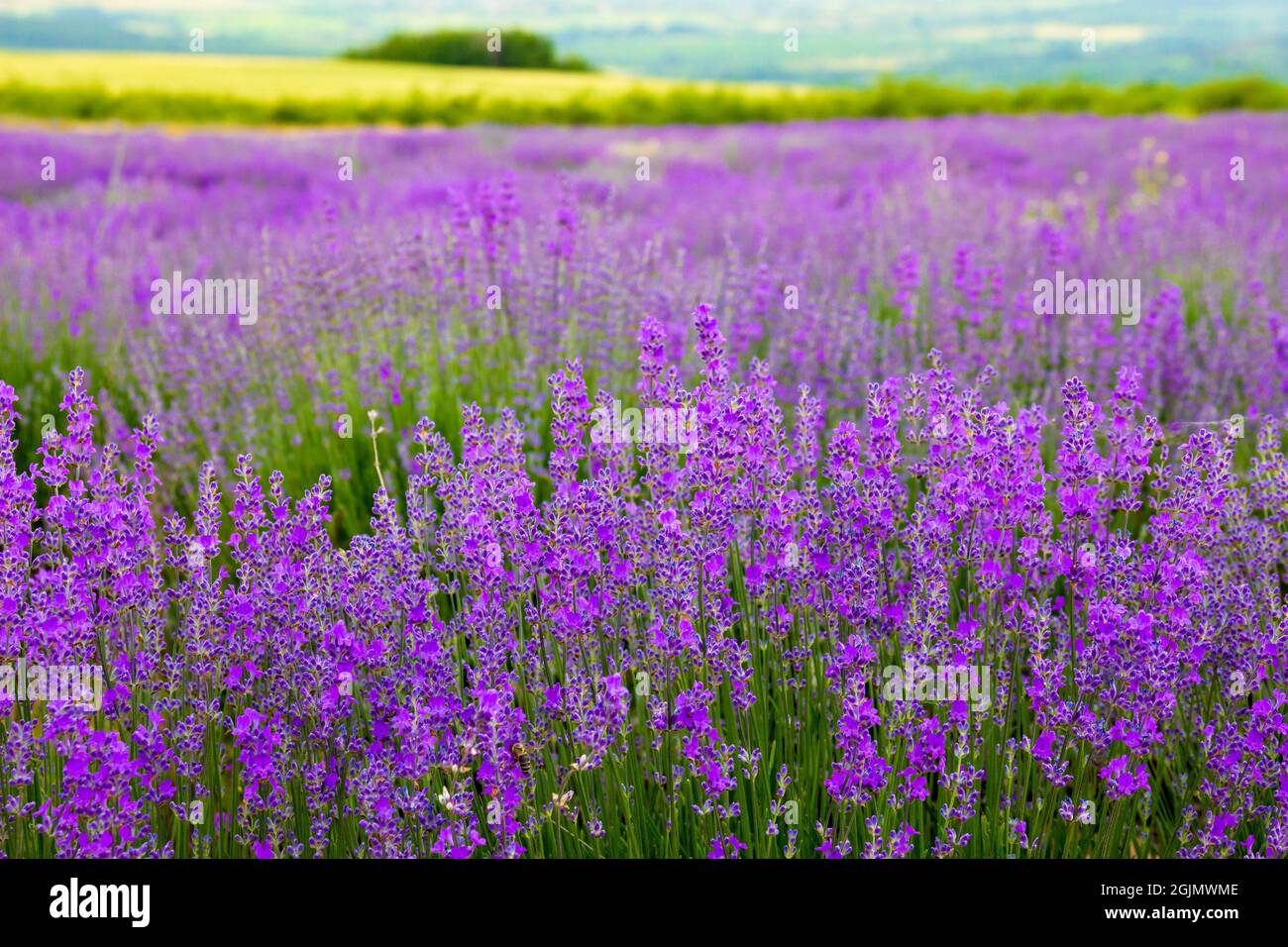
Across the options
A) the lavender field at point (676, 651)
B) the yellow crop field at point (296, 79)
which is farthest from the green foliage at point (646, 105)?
the lavender field at point (676, 651)

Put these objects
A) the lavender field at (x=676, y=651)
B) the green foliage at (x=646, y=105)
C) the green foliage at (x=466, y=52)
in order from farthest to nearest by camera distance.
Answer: the green foliage at (x=466, y=52) → the green foliage at (x=646, y=105) → the lavender field at (x=676, y=651)

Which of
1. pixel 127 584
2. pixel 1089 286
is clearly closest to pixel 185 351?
pixel 127 584

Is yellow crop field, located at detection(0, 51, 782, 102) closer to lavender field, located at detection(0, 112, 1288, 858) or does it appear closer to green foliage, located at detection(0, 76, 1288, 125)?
green foliage, located at detection(0, 76, 1288, 125)

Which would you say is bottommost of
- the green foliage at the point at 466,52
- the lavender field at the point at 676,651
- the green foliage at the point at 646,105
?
the lavender field at the point at 676,651

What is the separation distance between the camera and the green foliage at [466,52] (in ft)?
108

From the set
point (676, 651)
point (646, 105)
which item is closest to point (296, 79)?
point (646, 105)

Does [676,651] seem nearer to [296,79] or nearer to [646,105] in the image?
[646,105]

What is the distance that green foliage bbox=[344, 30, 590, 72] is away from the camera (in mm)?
32969

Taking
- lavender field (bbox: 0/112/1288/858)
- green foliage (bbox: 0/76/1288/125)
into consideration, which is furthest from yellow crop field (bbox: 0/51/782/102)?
lavender field (bbox: 0/112/1288/858)

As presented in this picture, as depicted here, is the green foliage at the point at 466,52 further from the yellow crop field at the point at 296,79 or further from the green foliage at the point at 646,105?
the green foliage at the point at 646,105

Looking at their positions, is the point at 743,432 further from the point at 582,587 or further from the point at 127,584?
the point at 127,584

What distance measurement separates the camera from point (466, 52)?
34.8m

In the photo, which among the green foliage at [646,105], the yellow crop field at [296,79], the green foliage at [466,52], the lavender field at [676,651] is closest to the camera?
the lavender field at [676,651]

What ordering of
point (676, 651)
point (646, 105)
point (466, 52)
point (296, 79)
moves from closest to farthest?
point (676, 651) → point (646, 105) → point (296, 79) → point (466, 52)
